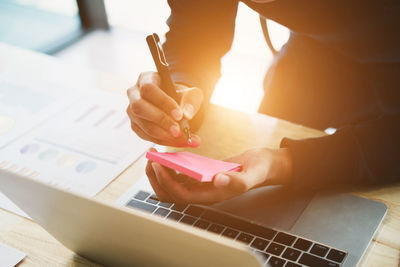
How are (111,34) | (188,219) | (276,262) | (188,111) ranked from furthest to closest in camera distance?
(111,34) < (188,111) < (188,219) < (276,262)

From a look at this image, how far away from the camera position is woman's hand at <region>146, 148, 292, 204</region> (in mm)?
780

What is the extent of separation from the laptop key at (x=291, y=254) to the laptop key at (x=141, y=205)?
0.27 metres

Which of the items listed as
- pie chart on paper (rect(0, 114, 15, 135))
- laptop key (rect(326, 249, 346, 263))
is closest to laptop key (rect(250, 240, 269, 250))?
laptop key (rect(326, 249, 346, 263))

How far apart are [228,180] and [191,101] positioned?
0.30m

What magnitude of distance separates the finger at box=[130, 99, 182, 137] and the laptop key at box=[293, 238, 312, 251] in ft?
1.05

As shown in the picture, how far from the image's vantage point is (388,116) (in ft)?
3.22

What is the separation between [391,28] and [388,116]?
0.87 ft

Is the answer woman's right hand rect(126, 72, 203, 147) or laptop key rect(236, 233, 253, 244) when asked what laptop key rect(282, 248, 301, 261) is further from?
woman's right hand rect(126, 72, 203, 147)

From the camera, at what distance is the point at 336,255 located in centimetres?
70

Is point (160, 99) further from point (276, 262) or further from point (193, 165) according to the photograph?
point (276, 262)

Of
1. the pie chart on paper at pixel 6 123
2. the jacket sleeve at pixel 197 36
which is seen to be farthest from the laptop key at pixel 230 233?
the pie chart on paper at pixel 6 123

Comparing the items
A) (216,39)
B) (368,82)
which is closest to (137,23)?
(216,39)

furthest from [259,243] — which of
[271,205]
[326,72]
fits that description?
[326,72]

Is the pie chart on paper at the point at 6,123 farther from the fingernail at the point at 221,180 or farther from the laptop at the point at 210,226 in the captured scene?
the fingernail at the point at 221,180
